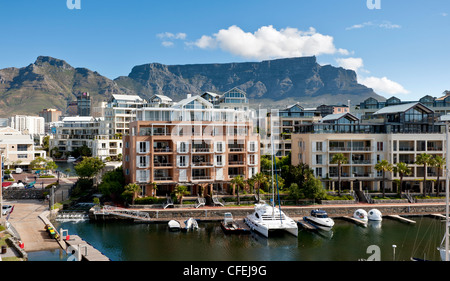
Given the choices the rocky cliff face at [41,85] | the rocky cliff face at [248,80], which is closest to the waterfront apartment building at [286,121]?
the rocky cliff face at [248,80]

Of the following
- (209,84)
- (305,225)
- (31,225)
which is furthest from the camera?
(209,84)

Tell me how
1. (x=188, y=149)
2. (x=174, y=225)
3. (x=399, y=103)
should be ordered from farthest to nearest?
(x=399, y=103) → (x=188, y=149) → (x=174, y=225)

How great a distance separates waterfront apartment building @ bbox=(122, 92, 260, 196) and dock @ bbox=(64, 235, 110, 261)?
14422 millimetres

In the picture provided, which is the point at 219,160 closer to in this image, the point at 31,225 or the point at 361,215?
the point at 361,215

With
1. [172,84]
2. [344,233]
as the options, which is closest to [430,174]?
[344,233]

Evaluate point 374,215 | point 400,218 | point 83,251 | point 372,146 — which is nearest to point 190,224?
point 83,251

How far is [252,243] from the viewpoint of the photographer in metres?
32.5

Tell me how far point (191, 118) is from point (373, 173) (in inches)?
965

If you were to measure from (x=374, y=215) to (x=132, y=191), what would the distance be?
25676 mm

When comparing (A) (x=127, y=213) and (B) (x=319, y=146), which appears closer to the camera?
(A) (x=127, y=213)

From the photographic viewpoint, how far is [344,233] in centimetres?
3609

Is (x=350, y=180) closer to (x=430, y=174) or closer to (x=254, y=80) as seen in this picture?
(x=430, y=174)

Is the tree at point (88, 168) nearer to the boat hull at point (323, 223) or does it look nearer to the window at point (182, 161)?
the window at point (182, 161)

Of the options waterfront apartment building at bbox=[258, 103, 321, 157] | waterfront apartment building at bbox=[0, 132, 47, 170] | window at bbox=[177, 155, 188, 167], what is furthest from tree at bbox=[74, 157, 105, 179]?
waterfront apartment building at bbox=[258, 103, 321, 157]
